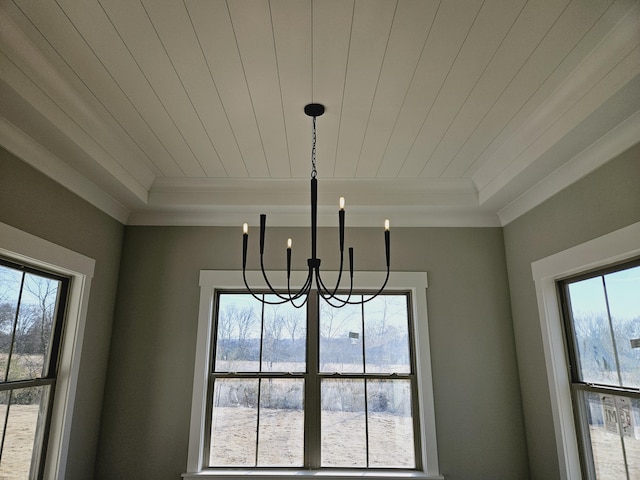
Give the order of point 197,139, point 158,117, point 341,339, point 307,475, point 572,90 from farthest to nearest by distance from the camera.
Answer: point 341,339 < point 307,475 < point 197,139 < point 158,117 < point 572,90

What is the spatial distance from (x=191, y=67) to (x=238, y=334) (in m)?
2.01

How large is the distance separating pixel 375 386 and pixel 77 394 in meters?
1.99

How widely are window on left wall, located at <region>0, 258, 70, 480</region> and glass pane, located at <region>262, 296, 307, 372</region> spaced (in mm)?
1355

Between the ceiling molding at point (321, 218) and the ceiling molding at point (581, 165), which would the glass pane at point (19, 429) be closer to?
the ceiling molding at point (321, 218)

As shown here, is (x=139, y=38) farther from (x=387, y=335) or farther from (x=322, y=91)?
(x=387, y=335)

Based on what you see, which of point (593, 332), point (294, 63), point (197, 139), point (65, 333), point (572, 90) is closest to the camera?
point (294, 63)

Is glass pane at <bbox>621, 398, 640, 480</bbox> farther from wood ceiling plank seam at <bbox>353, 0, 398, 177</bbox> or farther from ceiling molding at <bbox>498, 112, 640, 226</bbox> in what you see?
wood ceiling plank seam at <bbox>353, 0, 398, 177</bbox>

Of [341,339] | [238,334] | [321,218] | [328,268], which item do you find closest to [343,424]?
[341,339]

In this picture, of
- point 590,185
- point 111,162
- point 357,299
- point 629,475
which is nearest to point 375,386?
point 357,299

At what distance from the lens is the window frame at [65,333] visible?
2289 mm

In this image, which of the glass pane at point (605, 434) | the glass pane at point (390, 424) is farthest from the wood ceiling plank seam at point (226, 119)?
the glass pane at point (605, 434)

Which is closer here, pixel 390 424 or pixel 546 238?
pixel 546 238

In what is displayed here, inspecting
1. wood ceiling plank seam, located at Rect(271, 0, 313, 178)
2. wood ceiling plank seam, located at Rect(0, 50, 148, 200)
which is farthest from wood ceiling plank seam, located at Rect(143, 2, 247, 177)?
wood ceiling plank seam, located at Rect(0, 50, 148, 200)

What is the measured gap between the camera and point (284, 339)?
3.19m
